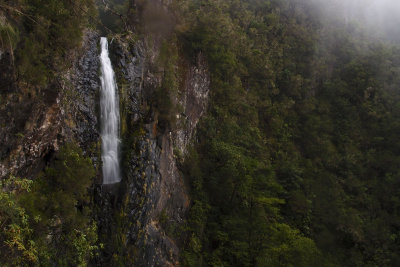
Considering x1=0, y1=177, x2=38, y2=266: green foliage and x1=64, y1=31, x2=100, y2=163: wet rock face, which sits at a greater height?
x1=64, y1=31, x2=100, y2=163: wet rock face

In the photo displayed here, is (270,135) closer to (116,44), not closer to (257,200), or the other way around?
(257,200)

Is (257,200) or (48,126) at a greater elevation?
(48,126)

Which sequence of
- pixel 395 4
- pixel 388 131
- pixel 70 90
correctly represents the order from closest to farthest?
pixel 70 90, pixel 388 131, pixel 395 4

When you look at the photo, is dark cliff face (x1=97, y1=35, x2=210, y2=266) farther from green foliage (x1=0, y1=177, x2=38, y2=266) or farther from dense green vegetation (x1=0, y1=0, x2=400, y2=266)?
green foliage (x1=0, y1=177, x2=38, y2=266)

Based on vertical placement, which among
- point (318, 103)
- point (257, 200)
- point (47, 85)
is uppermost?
point (318, 103)

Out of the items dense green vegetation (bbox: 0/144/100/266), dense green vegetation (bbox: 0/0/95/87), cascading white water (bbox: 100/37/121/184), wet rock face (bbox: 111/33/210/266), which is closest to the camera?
dense green vegetation (bbox: 0/144/100/266)

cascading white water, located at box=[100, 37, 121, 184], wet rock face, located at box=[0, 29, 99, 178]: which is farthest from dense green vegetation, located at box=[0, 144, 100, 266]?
cascading white water, located at box=[100, 37, 121, 184]

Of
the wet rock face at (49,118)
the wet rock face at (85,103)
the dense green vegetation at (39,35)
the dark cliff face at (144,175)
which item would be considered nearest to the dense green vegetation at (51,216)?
the wet rock face at (49,118)

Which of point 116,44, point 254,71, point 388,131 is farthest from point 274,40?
point 116,44
